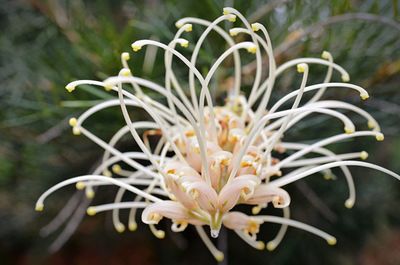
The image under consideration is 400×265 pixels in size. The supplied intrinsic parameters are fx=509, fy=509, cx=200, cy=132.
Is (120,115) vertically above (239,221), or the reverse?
(120,115)

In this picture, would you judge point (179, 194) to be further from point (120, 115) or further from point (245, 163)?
point (120, 115)

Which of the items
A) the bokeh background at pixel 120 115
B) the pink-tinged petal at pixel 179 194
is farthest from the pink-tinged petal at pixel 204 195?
the bokeh background at pixel 120 115

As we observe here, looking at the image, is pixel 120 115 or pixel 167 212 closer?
pixel 167 212

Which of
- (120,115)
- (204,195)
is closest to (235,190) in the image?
(204,195)

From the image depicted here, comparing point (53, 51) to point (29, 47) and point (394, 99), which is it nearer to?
point (29, 47)

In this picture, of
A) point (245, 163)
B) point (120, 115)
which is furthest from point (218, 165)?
point (120, 115)

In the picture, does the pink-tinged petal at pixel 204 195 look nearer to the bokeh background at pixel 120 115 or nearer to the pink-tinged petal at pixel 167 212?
the pink-tinged petal at pixel 167 212

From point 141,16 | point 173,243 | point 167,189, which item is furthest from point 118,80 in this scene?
point 173,243
